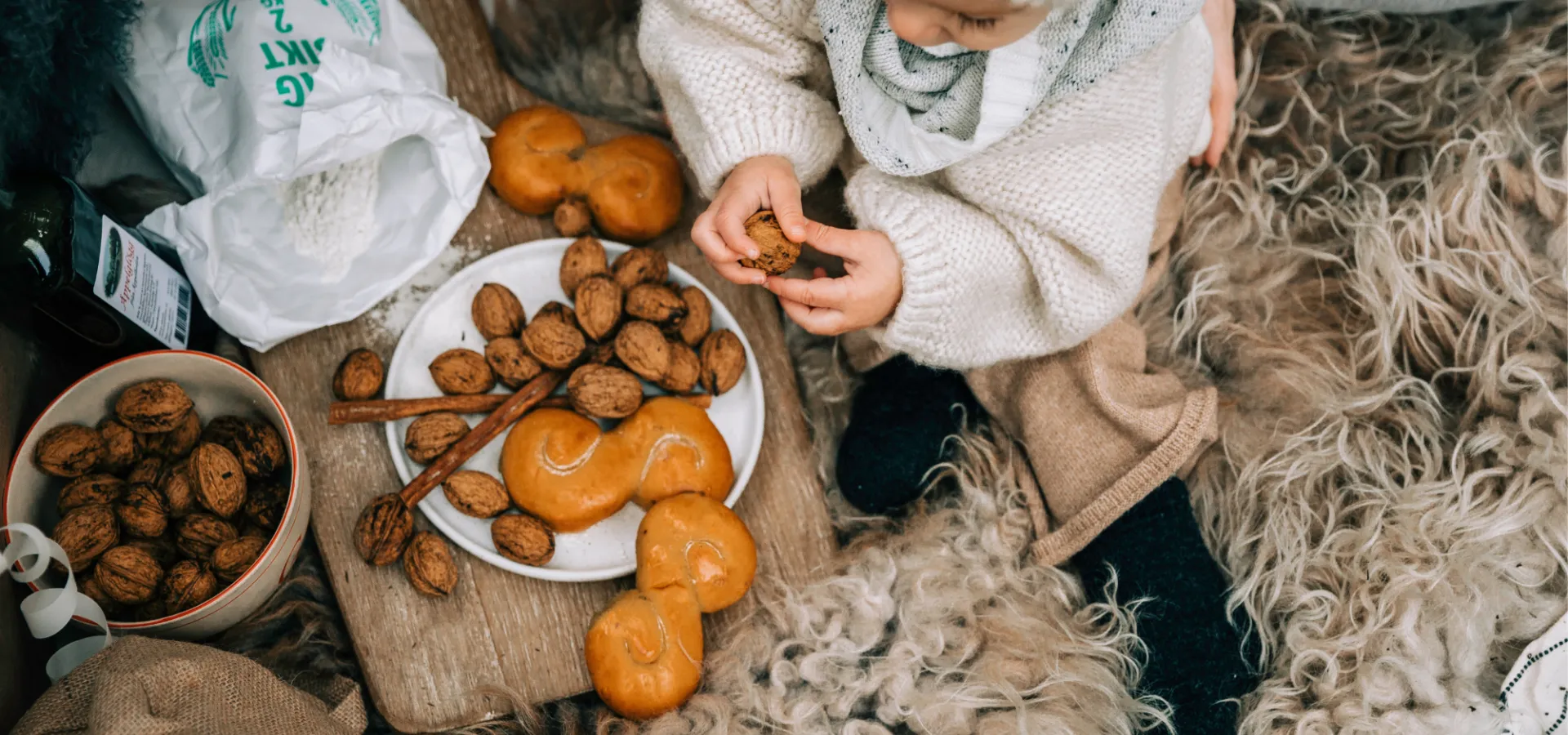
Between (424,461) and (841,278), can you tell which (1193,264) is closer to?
(841,278)

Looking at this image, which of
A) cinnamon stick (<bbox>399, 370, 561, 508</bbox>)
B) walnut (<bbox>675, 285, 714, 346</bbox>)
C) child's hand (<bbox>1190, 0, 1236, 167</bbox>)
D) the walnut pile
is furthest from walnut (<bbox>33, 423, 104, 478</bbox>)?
child's hand (<bbox>1190, 0, 1236, 167</bbox>)

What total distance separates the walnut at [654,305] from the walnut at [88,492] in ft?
1.23

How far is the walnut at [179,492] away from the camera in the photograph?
0.70 m

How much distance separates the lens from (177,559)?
702 mm

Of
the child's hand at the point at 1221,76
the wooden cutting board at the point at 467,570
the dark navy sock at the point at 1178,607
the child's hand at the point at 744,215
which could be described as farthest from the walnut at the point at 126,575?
the child's hand at the point at 1221,76

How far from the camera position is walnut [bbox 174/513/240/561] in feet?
2.25

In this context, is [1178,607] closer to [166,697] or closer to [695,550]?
[695,550]

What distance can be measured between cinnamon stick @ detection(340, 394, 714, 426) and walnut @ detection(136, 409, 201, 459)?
0.09m

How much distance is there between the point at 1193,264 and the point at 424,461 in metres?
0.64

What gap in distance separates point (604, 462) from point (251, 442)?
0.25m

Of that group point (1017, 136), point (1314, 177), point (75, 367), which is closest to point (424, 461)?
point (75, 367)

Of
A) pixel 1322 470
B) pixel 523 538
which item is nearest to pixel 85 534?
pixel 523 538

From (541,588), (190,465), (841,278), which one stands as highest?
(841,278)

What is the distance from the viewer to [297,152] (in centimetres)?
74
